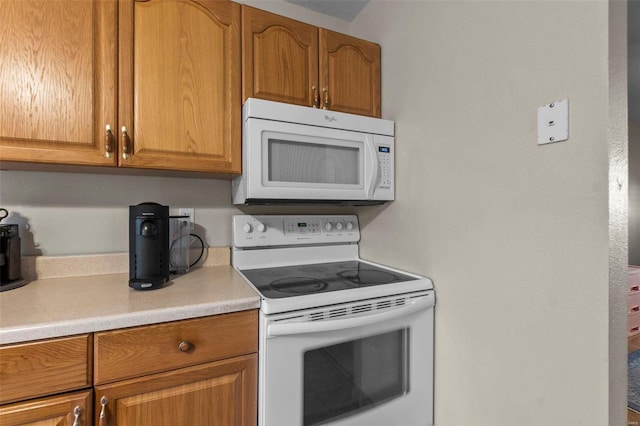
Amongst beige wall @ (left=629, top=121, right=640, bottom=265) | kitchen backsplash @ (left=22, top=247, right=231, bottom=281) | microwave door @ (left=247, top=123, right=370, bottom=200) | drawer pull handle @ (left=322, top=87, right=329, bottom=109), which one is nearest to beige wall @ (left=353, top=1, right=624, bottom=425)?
microwave door @ (left=247, top=123, right=370, bottom=200)

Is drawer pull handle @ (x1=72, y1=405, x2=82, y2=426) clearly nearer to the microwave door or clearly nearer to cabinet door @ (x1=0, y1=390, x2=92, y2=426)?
cabinet door @ (x1=0, y1=390, x2=92, y2=426)

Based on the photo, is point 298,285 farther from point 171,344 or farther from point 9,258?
point 9,258

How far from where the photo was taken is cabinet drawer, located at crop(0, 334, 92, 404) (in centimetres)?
77

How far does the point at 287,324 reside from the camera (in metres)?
1.02

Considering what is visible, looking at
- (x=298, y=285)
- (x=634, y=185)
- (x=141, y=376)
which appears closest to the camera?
(x=141, y=376)

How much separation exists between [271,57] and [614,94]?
3.95 ft

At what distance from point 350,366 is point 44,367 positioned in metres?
0.94

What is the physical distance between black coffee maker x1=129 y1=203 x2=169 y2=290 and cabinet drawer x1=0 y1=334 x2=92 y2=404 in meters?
0.30

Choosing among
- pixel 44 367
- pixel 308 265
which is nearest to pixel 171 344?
pixel 44 367

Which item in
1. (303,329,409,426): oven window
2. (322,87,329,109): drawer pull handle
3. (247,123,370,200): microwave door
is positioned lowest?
(303,329,409,426): oven window

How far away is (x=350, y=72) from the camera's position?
1.54m

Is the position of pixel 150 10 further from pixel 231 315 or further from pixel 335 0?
pixel 231 315

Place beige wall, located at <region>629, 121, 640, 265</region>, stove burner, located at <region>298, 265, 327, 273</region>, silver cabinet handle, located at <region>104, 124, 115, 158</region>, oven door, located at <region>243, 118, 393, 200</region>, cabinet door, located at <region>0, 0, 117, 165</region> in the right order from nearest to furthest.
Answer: cabinet door, located at <region>0, 0, 117, 165</region> < silver cabinet handle, located at <region>104, 124, 115, 158</region> < oven door, located at <region>243, 118, 393, 200</region> < stove burner, located at <region>298, 265, 327, 273</region> < beige wall, located at <region>629, 121, 640, 265</region>

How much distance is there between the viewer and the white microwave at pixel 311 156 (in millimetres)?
1258
